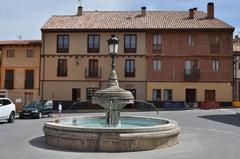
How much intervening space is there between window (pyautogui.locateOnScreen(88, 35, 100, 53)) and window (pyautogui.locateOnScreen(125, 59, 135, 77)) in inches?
145

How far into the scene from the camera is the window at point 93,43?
46.0 metres

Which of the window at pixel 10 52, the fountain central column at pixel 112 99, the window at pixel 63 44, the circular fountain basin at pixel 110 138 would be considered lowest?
the circular fountain basin at pixel 110 138

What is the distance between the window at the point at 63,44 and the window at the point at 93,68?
301 centimetres

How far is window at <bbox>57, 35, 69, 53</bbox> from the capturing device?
4616cm

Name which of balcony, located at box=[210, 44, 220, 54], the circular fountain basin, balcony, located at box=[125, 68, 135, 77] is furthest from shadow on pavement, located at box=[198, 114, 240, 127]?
balcony, located at box=[125, 68, 135, 77]

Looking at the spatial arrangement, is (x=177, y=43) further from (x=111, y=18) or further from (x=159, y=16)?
(x=111, y=18)

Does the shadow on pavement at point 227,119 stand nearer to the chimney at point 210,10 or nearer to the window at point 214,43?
the window at point 214,43

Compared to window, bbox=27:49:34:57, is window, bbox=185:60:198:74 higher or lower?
lower

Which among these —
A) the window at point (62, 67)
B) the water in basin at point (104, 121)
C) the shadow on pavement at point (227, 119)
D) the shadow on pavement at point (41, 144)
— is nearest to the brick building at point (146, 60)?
the window at point (62, 67)

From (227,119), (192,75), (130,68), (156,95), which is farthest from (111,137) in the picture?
(192,75)

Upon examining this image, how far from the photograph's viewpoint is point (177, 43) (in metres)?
45.4

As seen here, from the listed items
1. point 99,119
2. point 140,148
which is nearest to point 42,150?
point 140,148

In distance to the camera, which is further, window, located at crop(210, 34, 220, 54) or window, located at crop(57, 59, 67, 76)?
window, located at crop(57, 59, 67, 76)

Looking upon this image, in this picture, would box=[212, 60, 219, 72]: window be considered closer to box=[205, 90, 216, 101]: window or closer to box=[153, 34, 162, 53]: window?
box=[205, 90, 216, 101]: window
